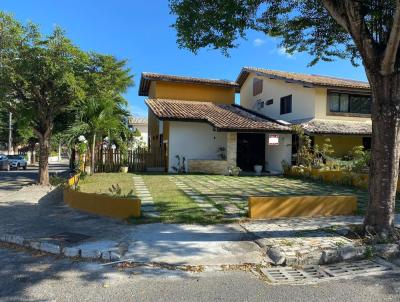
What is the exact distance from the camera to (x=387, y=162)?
259 inches

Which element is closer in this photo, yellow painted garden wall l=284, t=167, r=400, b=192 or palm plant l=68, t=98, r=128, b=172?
yellow painted garden wall l=284, t=167, r=400, b=192

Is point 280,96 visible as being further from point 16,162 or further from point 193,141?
point 16,162

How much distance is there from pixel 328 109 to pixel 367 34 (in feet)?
48.9

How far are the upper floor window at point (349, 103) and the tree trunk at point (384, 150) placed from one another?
15.3 metres

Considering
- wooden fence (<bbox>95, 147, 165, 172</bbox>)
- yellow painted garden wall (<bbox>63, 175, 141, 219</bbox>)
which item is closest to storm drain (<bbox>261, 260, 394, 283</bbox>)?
yellow painted garden wall (<bbox>63, 175, 141, 219</bbox>)

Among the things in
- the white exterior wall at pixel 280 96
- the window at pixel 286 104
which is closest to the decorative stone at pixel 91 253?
the white exterior wall at pixel 280 96

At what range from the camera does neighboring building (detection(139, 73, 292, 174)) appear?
20.1 metres

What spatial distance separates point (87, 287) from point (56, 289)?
0.38m

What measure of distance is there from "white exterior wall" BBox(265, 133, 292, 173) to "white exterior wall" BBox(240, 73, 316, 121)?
205cm

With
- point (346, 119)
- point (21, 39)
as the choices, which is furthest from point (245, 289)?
point (346, 119)

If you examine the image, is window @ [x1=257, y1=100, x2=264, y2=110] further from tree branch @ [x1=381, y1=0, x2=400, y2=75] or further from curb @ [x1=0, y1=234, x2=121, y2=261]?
curb @ [x1=0, y1=234, x2=121, y2=261]

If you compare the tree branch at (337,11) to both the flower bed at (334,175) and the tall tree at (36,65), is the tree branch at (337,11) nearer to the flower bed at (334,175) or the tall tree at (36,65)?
the flower bed at (334,175)

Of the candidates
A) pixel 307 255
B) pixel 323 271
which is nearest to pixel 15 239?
pixel 307 255

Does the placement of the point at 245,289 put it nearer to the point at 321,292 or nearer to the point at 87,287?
the point at 321,292
